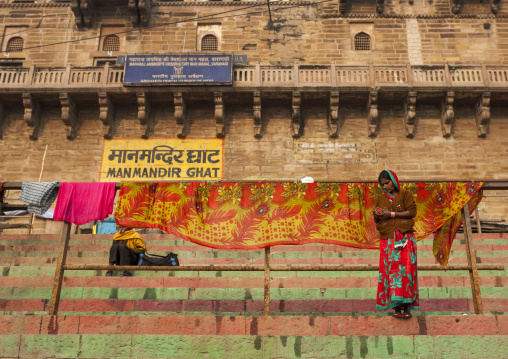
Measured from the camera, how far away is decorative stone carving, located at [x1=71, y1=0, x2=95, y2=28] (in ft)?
56.6

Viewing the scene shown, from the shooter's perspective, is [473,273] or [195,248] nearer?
[473,273]

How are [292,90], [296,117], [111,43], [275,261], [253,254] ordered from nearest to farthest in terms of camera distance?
[275,261]
[253,254]
[292,90]
[296,117]
[111,43]

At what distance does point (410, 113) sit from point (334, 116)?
233cm

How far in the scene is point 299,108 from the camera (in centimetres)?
1526

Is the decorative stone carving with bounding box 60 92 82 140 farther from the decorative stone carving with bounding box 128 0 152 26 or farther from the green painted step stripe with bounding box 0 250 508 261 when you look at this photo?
the green painted step stripe with bounding box 0 250 508 261

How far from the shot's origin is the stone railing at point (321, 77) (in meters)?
15.0

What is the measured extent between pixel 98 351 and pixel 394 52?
50.7 ft

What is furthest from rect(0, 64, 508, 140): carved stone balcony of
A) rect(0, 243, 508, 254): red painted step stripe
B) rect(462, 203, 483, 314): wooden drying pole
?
rect(462, 203, 483, 314): wooden drying pole

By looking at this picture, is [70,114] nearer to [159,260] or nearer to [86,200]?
[159,260]

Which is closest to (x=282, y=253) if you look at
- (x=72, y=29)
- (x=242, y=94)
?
(x=242, y=94)

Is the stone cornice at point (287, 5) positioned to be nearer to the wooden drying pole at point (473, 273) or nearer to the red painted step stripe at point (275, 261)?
the red painted step stripe at point (275, 261)

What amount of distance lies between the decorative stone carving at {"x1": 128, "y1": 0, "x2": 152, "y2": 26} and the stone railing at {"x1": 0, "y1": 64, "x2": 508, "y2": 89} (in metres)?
2.98

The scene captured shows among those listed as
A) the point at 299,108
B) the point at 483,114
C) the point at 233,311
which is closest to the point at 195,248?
the point at 233,311

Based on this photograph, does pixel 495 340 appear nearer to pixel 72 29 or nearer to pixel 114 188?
pixel 114 188
